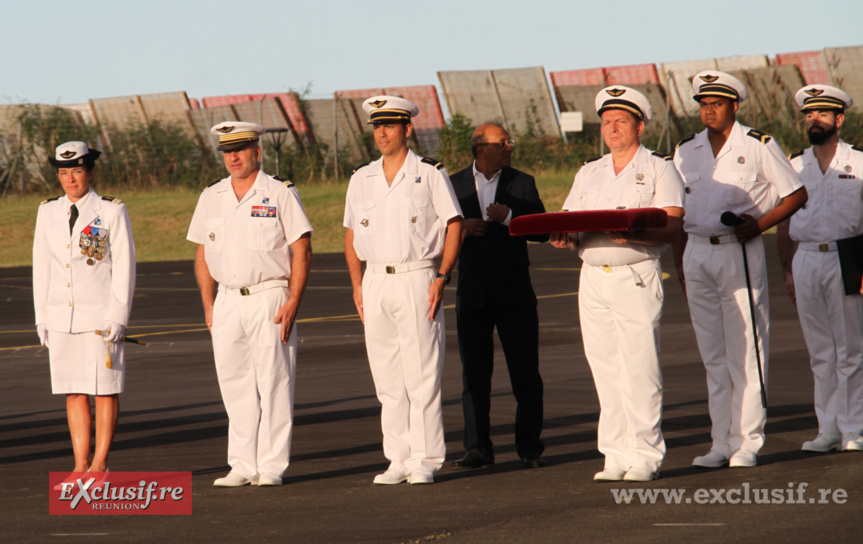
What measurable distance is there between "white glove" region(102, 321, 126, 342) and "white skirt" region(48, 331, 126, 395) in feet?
0.12

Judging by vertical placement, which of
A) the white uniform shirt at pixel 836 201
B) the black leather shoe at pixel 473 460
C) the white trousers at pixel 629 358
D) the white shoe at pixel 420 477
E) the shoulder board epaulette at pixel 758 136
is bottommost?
the black leather shoe at pixel 473 460

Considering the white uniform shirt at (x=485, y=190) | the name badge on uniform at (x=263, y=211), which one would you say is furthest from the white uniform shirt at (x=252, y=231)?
the white uniform shirt at (x=485, y=190)

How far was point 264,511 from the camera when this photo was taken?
6617 mm

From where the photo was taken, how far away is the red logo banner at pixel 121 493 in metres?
6.79

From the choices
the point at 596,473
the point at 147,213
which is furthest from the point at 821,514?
the point at 147,213

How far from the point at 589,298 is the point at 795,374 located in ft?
17.5

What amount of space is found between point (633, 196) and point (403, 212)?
141cm

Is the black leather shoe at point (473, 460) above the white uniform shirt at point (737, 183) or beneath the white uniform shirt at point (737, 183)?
beneath

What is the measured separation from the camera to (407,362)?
7.44m

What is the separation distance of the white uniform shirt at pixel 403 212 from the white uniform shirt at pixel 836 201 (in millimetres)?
2594

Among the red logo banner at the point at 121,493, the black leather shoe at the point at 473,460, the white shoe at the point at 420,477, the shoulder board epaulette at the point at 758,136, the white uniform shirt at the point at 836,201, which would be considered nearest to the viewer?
the red logo banner at the point at 121,493

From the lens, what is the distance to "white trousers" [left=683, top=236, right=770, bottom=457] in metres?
7.58

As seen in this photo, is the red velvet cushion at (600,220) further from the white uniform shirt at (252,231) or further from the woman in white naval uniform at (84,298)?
the woman in white naval uniform at (84,298)

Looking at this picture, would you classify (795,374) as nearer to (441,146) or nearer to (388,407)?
(388,407)
